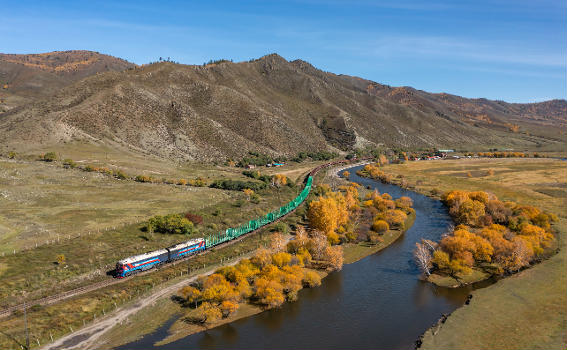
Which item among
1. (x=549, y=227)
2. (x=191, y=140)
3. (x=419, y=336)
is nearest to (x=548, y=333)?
(x=419, y=336)

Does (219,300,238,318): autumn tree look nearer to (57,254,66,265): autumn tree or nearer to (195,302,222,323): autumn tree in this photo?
(195,302,222,323): autumn tree

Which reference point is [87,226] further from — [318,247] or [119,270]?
[318,247]

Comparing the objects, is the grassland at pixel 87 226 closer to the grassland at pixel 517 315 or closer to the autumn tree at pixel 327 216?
the autumn tree at pixel 327 216

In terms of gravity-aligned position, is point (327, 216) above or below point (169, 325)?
above

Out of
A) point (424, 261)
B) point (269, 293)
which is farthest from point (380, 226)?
point (269, 293)

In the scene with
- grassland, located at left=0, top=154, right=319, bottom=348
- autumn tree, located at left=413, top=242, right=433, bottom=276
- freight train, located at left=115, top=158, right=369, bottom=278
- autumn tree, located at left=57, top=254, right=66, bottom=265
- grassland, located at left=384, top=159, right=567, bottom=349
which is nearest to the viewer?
grassland, located at left=384, top=159, right=567, bottom=349

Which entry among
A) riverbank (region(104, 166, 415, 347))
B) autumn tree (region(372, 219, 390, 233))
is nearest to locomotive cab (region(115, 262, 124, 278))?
riverbank (region(104, 166, 415, 347))
